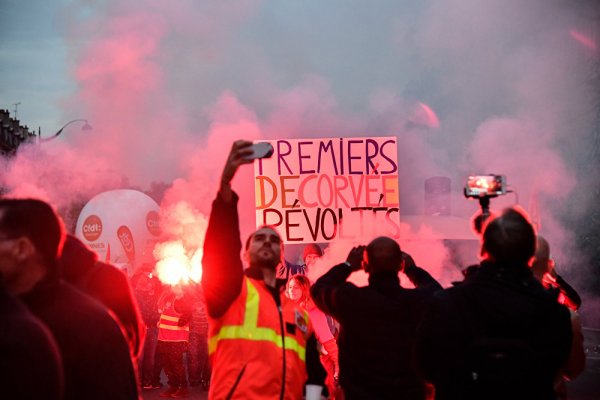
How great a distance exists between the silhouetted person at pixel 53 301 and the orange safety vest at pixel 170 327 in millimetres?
9148

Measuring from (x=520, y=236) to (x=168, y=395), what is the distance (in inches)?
346

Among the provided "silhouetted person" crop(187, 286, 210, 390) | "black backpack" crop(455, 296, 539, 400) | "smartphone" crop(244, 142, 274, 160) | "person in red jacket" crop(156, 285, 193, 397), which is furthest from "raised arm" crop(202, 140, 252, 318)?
"silhouetted person" crop(187, 286, 210, 390)

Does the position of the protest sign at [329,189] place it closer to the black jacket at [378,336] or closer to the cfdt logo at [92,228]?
the black jacket at [378,336]

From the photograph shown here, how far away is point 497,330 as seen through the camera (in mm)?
3301

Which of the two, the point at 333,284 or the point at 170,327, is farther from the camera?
the point at 170,327

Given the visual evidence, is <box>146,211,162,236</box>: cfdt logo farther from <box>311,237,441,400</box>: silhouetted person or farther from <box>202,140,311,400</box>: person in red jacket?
<box>202,140,311,400</box>: person in red jacket

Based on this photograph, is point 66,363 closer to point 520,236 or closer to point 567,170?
point 520,236

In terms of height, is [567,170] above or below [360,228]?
above

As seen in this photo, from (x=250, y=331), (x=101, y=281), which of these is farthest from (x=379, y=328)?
(x=101, y=281)

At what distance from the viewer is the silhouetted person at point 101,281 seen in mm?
3086

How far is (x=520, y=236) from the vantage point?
347cm

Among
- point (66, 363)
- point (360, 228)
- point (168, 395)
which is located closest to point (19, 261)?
point (66, 363)

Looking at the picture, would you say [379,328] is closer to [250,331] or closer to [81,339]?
[250,331]

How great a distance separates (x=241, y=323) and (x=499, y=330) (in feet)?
4.19
